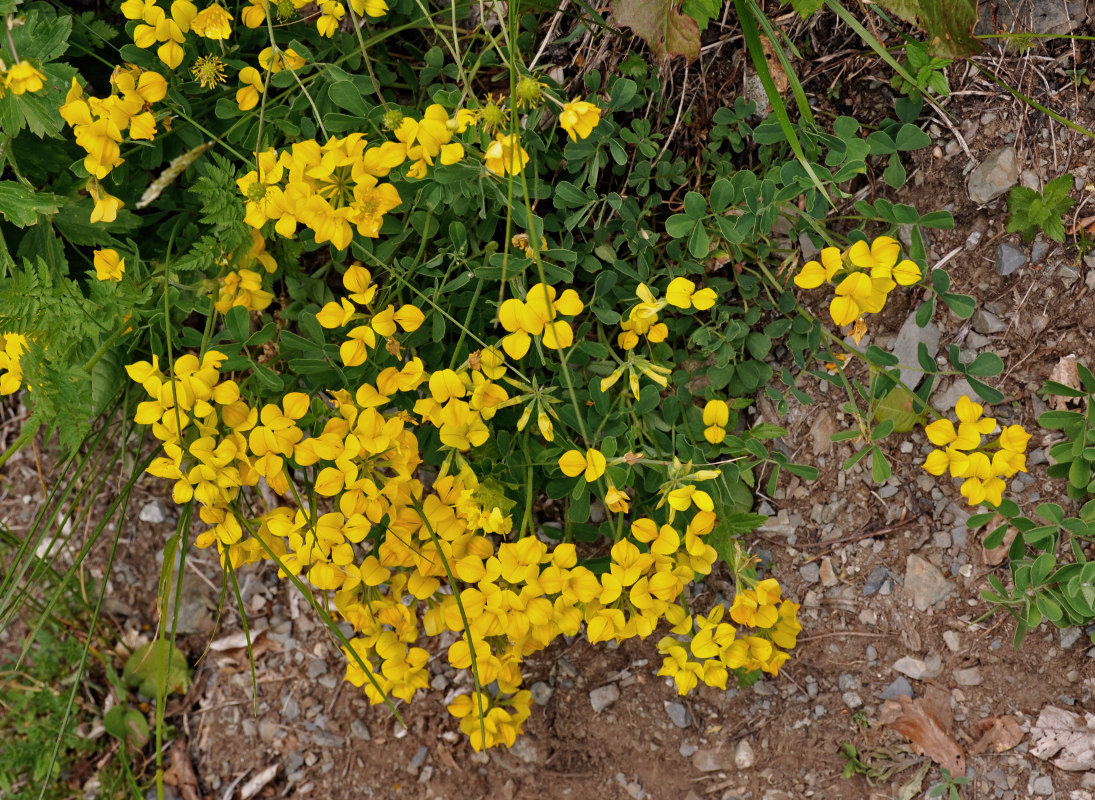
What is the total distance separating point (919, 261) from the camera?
7.29 ft

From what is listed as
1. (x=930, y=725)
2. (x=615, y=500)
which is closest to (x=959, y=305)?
(x=615, y=500)

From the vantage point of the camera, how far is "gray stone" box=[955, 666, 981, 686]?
104 inches

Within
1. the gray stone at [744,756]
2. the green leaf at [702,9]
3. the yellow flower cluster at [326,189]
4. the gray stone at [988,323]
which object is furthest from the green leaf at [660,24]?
the gray stone at [744,756]

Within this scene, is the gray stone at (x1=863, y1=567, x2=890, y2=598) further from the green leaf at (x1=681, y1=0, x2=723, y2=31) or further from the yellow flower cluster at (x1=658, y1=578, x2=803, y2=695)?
the green leaf at (x1=681, y1=0, x2=723, y2=31)

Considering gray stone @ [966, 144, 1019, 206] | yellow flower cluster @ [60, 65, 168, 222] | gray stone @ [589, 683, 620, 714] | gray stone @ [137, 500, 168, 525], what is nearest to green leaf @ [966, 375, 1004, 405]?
gray stone @ [966, 144, 1019, 206]

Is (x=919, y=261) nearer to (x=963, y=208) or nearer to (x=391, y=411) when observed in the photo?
(x=963, y=208)

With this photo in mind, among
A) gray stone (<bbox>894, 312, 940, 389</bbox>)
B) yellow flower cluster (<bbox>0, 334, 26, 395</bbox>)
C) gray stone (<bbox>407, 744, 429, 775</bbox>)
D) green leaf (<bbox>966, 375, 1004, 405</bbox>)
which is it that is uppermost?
yellow flower cluster (<bbox>0, 334, 26, 395</bbox>)

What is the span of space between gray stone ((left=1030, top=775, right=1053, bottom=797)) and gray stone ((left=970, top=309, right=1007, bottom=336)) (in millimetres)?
1386

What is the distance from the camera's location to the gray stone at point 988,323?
8.29 ft

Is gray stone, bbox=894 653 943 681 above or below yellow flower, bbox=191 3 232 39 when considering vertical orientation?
below

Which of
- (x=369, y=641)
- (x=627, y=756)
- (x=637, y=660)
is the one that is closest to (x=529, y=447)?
(x=369, y=641)

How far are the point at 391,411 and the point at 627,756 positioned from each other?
151cm

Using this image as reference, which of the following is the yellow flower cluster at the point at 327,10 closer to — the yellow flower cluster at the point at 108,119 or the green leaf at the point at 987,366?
the yellow flower cluster at the point at 108,119

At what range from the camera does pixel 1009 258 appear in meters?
2.51
